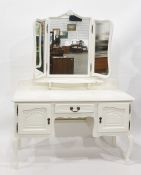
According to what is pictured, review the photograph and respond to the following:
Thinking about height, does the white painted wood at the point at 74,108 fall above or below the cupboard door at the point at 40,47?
below

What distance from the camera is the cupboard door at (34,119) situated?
8.65 feet

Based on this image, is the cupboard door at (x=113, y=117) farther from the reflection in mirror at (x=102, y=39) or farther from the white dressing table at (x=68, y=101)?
the reflection in mirror at (x=102, y=39)

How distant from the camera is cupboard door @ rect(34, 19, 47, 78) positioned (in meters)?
2.92

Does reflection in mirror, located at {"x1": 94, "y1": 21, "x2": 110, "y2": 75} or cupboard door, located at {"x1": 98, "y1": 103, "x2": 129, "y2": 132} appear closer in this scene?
cupboard door, located at {"x1": 98, "y1": 103, "x2": 129, "y2": 132}

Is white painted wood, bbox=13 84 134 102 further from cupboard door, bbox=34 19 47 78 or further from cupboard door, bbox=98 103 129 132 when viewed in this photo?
cupboard door, bbox=34 19 47 78

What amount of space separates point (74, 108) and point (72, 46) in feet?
2.09

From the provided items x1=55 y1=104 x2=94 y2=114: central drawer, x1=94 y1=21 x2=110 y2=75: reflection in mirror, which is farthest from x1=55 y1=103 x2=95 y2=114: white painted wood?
x1=94 y1=21 x2=110 y2=75: reflection in mirror

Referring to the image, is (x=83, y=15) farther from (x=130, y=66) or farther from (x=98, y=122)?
(x=98, y=122)

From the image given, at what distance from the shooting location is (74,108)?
2.69 m

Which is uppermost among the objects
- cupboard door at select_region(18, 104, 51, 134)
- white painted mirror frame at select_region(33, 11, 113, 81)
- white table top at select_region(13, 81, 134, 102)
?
white painted mirror frame at select_region(33, 11, 113, 81)

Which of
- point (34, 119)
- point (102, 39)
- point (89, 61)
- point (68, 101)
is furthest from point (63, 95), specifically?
point (102, 39)

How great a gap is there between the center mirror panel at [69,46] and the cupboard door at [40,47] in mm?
66

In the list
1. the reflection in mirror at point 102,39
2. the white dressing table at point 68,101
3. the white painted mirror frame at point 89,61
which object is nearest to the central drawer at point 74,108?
the white dressing table at point 68,101

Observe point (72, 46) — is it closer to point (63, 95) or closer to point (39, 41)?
point (39, 41)
